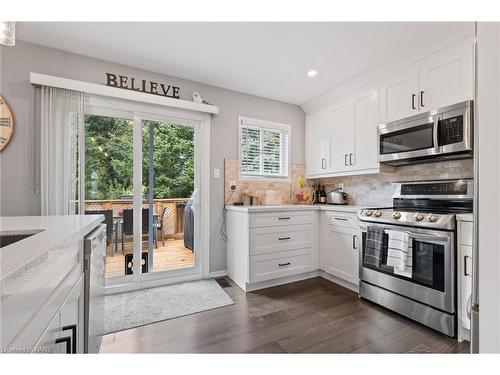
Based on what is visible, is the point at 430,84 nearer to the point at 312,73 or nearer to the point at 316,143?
the point at 312,73

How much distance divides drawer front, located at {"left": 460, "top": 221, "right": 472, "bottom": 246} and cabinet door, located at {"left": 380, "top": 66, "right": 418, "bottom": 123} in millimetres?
1122

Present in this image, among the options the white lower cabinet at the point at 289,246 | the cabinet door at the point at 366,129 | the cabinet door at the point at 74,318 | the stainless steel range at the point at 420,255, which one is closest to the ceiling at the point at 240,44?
the cabinet door at the point at 366,129

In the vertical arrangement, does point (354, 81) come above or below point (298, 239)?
above

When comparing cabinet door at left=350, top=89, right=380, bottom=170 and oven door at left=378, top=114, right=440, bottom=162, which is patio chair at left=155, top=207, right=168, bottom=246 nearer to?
cabinet door at left=350, top=89, right=380, bottom=170

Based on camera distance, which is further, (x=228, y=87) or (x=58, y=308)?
(x=228, y=87)

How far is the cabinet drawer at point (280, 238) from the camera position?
8.31 feet

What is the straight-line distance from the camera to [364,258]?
2.28 metres

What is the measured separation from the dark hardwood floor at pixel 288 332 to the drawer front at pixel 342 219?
759 mm

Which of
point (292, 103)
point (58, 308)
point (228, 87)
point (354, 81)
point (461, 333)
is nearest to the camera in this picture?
point (58, 308)

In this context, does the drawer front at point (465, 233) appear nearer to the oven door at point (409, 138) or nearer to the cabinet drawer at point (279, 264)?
the oven door at point (409, 138)

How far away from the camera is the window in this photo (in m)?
3.22
